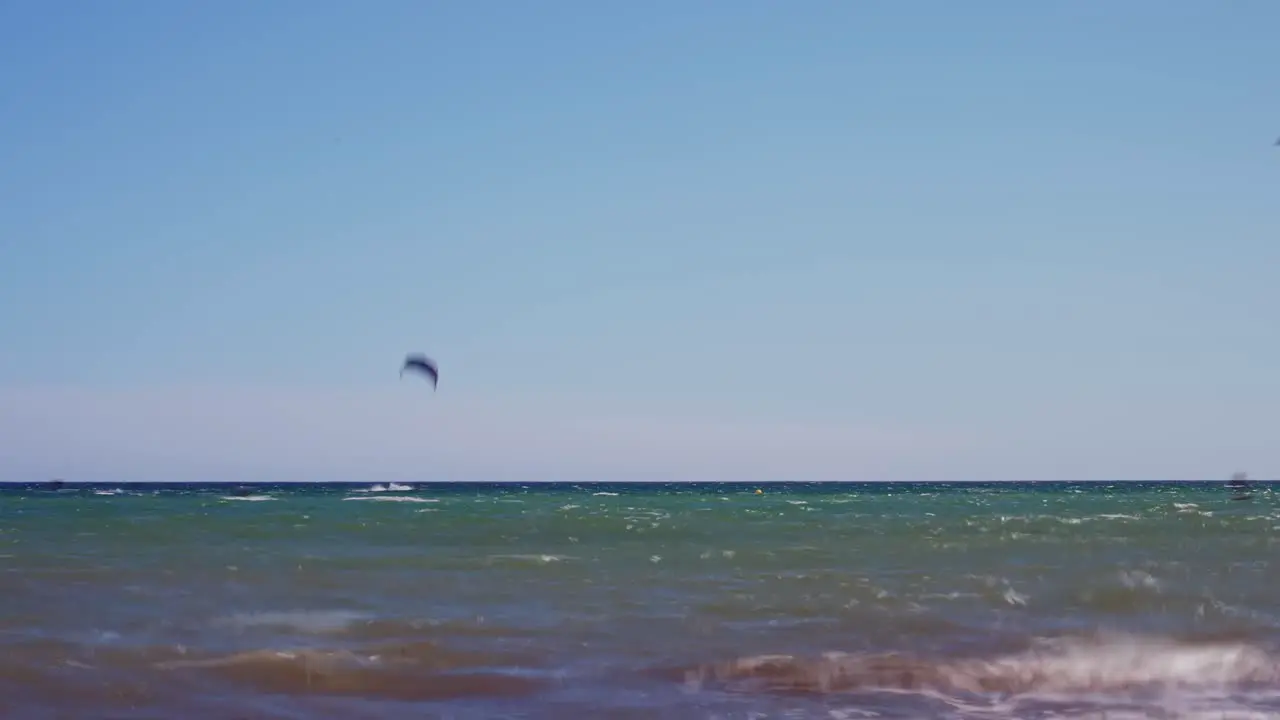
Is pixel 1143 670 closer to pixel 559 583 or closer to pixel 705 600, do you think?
pixel 705 600

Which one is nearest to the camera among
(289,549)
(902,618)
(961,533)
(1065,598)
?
(902,618)

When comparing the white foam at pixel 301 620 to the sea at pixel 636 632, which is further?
the white foam at pixel 301 620

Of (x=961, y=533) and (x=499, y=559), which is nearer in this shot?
(x=499, y=559)

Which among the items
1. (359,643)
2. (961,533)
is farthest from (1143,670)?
(961,533)

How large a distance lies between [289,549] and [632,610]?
1546 cm

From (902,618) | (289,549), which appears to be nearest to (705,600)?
(902,618)

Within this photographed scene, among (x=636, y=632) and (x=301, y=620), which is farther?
(x=301, y=620)

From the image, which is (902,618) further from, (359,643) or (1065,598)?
(359,643)

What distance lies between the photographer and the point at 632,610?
1823cm

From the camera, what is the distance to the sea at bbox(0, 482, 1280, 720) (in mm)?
11781

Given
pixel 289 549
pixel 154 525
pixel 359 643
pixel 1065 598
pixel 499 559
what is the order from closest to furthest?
pixel 359 643 < pixel 1065 598 < pixel 499 559 < pixel 289 549 < pixel 154 525

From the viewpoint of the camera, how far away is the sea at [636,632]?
11.8 meters

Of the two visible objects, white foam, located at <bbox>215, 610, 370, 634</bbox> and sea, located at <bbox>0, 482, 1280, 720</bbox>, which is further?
white foam, located at <bbox>215, 610, 370, 634</bbox>

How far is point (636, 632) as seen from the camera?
16.0 meters
